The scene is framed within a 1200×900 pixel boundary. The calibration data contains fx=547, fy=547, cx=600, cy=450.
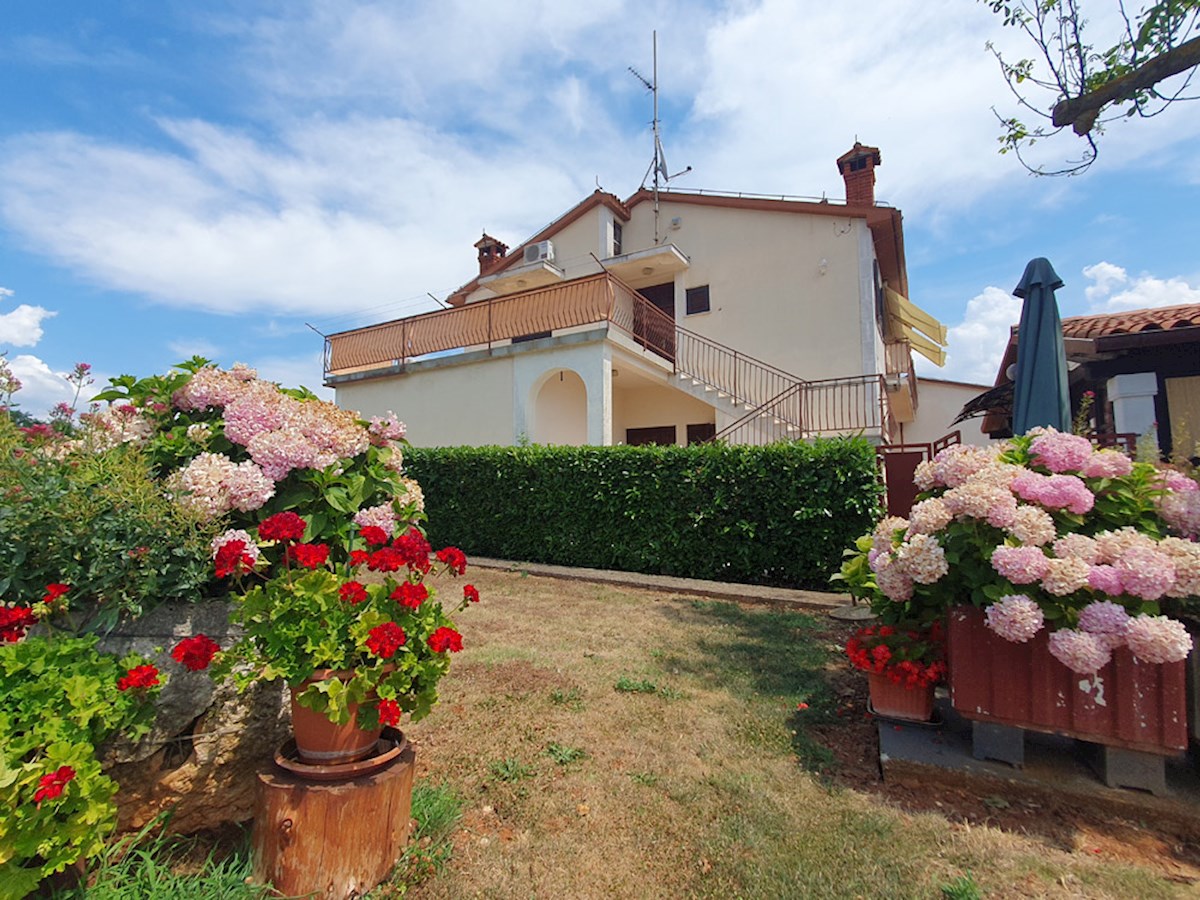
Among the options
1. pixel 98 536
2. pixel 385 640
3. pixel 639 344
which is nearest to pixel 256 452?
pixel 98 536

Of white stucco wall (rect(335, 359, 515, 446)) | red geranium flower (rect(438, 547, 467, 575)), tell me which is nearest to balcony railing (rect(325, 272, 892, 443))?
white stucco wall (rect(335, 359, 515, 446))

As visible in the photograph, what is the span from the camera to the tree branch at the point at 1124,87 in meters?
Result: 4.42

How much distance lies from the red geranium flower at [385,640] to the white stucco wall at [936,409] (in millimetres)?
20590

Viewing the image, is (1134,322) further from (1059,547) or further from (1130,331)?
(1059,547)

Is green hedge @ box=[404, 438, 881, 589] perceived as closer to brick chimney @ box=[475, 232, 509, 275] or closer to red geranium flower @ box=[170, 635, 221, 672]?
red geranium flower @ box=[170, 635, 221, 672]

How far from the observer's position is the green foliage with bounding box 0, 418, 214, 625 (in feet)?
6.34

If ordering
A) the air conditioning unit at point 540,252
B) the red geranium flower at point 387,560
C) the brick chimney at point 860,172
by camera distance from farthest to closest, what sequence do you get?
the air conditioning unit at point 540,252 < the brick chimney at point 860,172 < the red geranium flower at point 387,560

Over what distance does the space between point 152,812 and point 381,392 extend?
39.6ft

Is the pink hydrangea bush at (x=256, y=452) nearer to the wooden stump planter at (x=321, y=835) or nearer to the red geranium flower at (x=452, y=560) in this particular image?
the red geranium flower at (x=452, y=560)

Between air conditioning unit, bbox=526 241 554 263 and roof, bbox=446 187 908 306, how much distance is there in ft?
1.90

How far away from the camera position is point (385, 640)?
1840 millimetres

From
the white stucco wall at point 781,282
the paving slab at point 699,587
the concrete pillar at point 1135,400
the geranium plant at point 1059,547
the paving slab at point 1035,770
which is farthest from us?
Result: the white stucco wall at point 781,282

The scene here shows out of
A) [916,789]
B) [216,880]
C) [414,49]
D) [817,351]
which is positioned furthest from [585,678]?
[817,351]

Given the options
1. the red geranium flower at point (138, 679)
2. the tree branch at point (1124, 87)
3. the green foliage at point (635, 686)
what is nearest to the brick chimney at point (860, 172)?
the tree branch at point (1124, 87)
